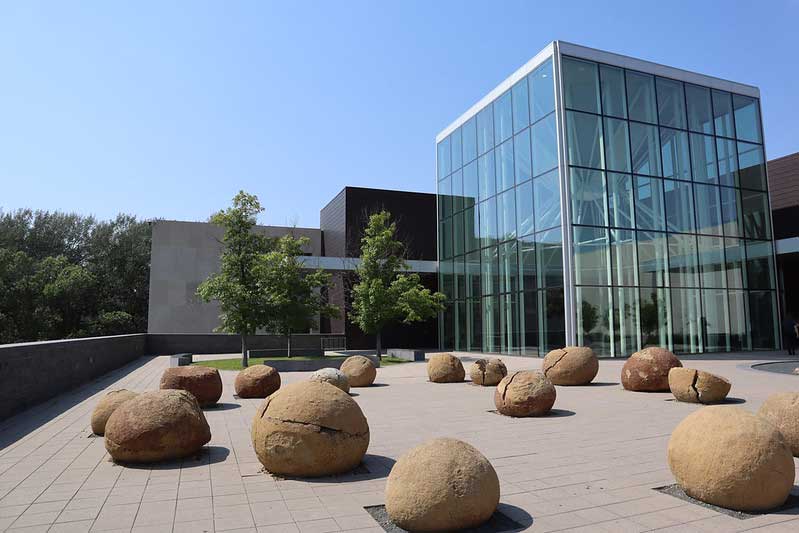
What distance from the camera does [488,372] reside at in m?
16.3

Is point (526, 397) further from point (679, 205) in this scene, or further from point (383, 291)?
point (679, 205)

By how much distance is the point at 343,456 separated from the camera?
6.49 metres

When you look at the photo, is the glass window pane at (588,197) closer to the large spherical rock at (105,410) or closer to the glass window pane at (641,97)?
the glass window pane at (641,97)

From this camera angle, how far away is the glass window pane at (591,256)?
81.8ft

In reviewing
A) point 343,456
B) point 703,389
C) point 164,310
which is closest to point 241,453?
point 343,456

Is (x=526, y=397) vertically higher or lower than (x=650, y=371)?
lower

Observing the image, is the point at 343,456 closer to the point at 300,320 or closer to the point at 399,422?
the point at 399,422

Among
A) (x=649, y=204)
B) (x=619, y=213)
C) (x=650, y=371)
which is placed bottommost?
(x=650, y=371)

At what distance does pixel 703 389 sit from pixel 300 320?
18212 mm

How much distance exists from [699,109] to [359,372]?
24.6 m

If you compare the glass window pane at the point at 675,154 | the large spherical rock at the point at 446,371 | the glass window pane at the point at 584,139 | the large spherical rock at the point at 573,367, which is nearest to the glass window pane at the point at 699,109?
the glass window pane at the point at 675,154

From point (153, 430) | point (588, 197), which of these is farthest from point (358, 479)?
point (588, 197)

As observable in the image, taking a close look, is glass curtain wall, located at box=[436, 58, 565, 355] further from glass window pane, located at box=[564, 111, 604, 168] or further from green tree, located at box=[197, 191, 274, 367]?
green tree, located at box=[197, 191, 274, 367]

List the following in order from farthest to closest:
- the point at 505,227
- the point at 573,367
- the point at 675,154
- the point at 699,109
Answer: the point at 505,227 → the point at 699,109 → the point at 675,154 → the point at 573,367
